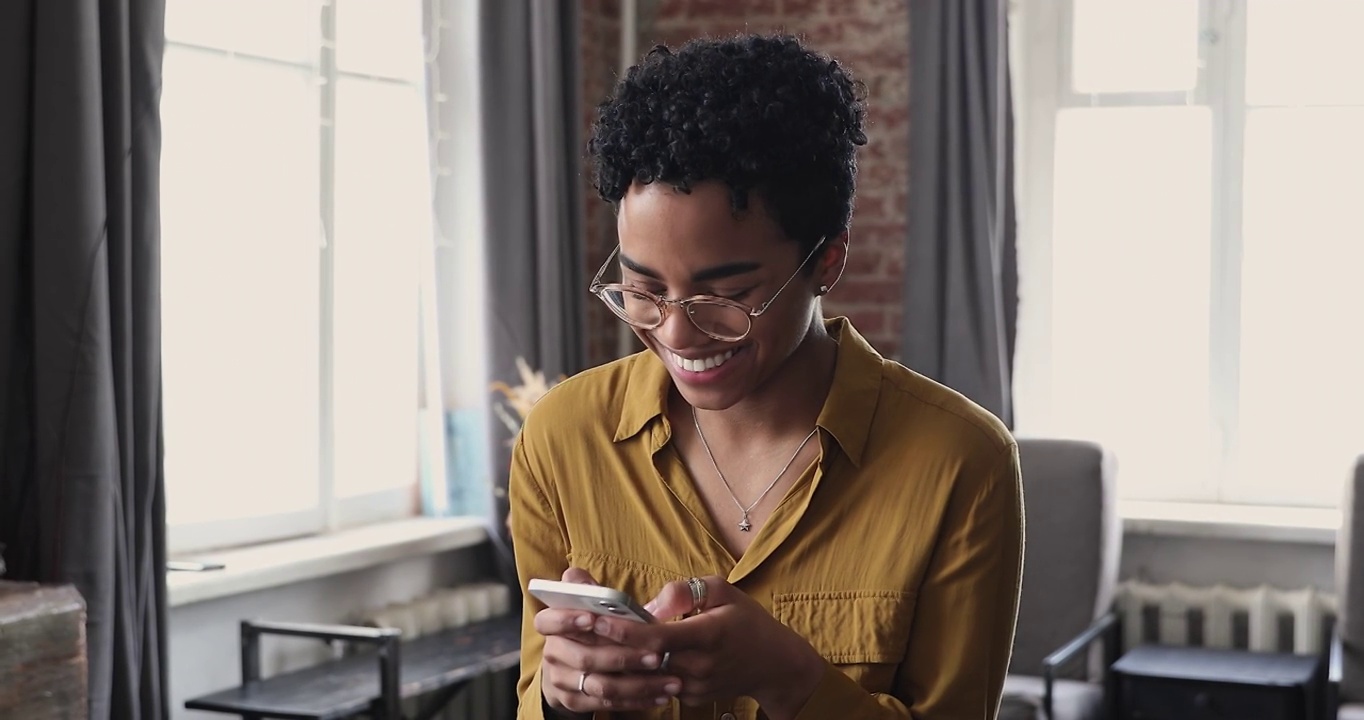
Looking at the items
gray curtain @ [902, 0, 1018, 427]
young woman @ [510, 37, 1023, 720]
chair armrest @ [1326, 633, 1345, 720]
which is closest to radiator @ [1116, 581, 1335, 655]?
chair armrest @ [1326, 633, 1345, 720]

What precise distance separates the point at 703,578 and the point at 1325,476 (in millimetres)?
3415

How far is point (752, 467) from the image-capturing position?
1.60m

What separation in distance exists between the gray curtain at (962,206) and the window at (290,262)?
4.57 ft

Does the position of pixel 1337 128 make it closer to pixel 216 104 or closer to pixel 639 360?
pixel 216 104

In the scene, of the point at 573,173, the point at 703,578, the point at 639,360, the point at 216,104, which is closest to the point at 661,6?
the point at 573,173

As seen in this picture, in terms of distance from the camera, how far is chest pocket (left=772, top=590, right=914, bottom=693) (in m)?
1.50

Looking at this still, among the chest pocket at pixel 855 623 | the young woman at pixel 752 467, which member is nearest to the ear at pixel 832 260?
the young woman at pixel 752 467

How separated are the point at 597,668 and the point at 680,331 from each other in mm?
312

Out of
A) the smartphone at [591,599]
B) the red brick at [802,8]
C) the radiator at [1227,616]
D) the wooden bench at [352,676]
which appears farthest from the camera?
the red brick at [802,8]

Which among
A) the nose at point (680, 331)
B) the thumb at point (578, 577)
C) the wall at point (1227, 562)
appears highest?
the nose at point (680, 331)

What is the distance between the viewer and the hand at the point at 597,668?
137cm

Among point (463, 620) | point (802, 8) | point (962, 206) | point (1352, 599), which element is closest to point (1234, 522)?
point (1352, 599)

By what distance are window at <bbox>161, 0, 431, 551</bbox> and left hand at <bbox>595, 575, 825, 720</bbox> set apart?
7.41ft

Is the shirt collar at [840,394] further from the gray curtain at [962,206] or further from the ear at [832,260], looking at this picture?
the gray curtain at [962,206]
